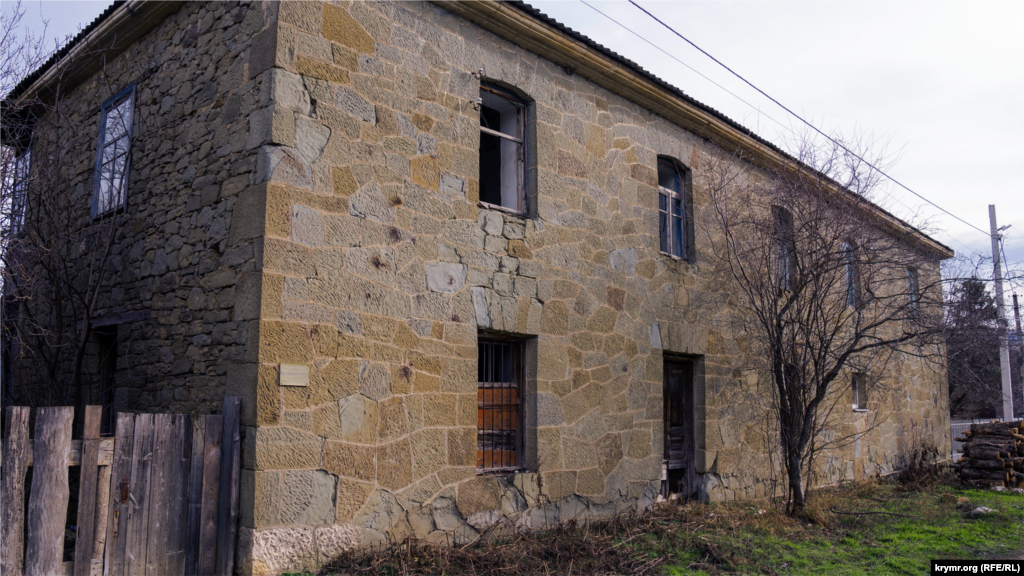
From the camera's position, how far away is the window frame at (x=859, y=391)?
13453 mm

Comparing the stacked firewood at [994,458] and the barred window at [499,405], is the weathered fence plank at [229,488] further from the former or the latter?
the stacked firewood at [994,458]

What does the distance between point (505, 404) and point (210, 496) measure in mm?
2987

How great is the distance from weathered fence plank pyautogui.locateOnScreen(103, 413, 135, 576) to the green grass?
4314 mm

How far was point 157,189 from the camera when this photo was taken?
6.95 m

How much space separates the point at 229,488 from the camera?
5.27m

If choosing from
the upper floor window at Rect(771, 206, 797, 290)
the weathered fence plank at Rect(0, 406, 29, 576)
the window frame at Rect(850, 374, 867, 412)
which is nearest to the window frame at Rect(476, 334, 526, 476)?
the weathered fence plank at Rect(0, 406, 29, 576)

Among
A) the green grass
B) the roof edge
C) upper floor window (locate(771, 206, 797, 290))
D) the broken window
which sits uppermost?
the roof edge

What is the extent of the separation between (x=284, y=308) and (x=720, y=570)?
4421 millimetres

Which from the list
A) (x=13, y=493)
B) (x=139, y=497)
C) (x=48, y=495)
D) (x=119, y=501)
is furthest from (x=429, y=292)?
(x=13, y=493)

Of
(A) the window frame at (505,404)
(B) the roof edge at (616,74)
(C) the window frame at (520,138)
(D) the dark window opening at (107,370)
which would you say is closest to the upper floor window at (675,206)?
(B) the roof edge at (616,74)

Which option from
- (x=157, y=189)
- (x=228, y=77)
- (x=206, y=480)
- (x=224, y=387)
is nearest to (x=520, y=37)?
(x=228, y=77)

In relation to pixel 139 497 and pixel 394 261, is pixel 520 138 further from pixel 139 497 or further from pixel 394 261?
pixel 139 497

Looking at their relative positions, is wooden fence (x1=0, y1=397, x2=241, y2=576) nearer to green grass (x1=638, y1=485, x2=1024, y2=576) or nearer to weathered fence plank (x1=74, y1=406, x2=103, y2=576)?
weathered fence plank (x1=74, y1=406, x2=103, y2=576)

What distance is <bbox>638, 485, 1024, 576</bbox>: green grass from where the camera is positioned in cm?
661
